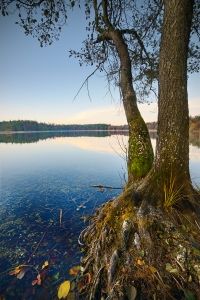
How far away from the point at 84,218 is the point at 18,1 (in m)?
8.04

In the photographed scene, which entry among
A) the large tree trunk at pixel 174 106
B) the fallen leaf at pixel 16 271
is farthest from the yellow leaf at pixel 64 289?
the large tree trunk at pixel 174 106

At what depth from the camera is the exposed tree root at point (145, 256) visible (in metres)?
3.94

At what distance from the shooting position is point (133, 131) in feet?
24.0

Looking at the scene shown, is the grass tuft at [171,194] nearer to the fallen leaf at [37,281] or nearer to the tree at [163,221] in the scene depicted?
the tree at [163,221]

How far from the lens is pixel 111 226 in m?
5.28

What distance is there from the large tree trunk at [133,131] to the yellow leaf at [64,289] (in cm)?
337

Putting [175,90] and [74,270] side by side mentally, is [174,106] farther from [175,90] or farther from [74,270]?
[74,270]

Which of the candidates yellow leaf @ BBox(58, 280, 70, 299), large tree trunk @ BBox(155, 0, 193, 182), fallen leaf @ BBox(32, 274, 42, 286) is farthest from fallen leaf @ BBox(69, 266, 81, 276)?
large tree trunk @ BBox(155, 0, 193, 182)

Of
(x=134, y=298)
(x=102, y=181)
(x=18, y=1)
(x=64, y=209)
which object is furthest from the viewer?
(x=102, y=181)

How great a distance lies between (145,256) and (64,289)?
201 centimetres

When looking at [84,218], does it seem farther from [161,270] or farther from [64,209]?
[161,270]

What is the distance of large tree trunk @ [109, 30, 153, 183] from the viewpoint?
6.94m

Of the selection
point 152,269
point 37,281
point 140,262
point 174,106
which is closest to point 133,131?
point 174,106

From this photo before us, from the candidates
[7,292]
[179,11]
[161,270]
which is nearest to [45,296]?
[7,292]
